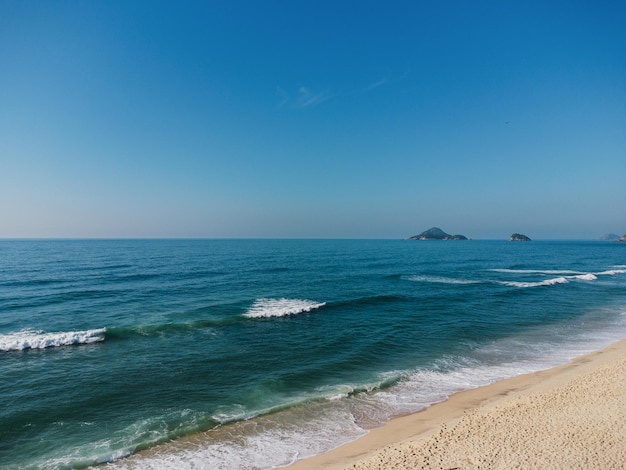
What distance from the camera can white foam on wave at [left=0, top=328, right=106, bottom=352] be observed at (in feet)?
70.7

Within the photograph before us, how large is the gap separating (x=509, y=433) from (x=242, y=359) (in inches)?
581

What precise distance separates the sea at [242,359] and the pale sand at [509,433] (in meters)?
1.06

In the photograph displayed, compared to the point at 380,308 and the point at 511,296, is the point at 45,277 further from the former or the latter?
the point at 511,296

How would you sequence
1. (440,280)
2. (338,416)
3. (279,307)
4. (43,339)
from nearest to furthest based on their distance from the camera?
(338,416)
(43,339)
(279,307)
(440,280)

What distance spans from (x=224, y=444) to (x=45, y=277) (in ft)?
166

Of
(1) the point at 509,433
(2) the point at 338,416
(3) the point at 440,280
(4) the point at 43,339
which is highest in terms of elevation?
(3) the point at 440,280

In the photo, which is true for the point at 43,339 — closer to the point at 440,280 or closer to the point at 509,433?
the point at 509,433

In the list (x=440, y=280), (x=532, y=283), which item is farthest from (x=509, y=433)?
(x=532, y=283)

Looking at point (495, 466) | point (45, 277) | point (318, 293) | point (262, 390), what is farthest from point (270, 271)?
point (495, 466)

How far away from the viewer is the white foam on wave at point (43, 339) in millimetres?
21547

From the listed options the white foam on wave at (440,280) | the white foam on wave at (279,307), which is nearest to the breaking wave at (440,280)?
the white foam on wave at (440,280)

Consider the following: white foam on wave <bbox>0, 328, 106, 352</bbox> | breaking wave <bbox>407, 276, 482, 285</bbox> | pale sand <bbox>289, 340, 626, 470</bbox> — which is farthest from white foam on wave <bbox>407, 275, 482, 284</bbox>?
white foam on wave <bbox>0, 328, 106, 352</bbox>

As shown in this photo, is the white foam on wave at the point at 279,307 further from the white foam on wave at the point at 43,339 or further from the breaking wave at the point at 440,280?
the breaking wave at the point at 440,280

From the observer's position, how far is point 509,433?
11688mm
